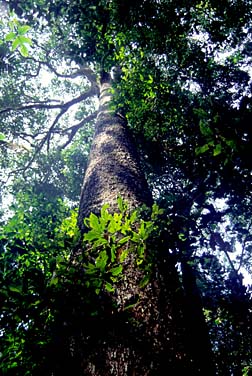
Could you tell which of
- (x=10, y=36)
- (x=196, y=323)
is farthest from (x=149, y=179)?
(x=10, y=36)

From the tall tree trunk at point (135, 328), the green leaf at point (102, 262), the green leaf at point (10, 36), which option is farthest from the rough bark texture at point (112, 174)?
the green leaf at point (10, 36)

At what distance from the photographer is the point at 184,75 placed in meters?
5.93

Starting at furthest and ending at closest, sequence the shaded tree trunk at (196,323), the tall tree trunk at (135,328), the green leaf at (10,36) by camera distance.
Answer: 1. the shaded tree trunk at (196,323)
2. the green leaf at (10,36)
3. the tall tree trunk at (135,328)

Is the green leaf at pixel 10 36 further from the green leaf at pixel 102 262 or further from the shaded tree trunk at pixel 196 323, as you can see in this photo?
the shaded tree trunk at pixel 196 323

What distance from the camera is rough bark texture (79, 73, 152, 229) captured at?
3.17 meters

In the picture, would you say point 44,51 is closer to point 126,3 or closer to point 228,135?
point 126,3

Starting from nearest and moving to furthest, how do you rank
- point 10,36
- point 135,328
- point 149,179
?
point 135,328, point 10,36, point 149,179

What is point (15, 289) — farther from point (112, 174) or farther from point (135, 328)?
point (112, 174)

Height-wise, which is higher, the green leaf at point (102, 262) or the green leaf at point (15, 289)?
the green leaf at point (102, 262)

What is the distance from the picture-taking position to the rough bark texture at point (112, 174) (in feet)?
10.4

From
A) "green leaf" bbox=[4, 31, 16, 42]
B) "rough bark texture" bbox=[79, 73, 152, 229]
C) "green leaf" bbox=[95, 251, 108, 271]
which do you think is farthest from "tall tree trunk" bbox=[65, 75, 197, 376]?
"green leaf" bbox=[4, 31, 16, 42]

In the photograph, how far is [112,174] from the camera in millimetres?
3605

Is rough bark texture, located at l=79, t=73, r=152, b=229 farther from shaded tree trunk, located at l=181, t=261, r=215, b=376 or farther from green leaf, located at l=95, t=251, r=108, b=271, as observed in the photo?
shaded tree trunk, located at l=181, t=261, r=215, b=376

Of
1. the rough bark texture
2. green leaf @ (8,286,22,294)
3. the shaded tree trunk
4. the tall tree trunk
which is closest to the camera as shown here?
green leaf @ (8,286,22,294)
